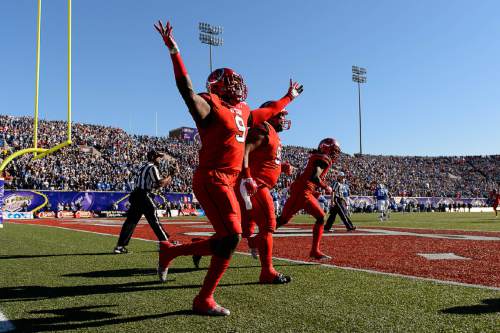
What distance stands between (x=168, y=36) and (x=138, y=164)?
36.2 m

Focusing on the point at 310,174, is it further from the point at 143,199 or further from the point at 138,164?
the point at 138,164

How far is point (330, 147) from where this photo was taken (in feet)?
23.8

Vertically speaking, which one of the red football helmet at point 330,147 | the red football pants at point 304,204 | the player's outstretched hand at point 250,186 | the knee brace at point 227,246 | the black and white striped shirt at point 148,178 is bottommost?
the knee brace at point 227,246

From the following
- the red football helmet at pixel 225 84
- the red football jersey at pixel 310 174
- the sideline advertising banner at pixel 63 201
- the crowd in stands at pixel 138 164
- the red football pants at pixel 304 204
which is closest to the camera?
the red football helmet at pixel 225 84

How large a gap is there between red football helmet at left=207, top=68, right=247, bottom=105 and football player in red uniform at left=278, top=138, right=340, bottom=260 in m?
3.12

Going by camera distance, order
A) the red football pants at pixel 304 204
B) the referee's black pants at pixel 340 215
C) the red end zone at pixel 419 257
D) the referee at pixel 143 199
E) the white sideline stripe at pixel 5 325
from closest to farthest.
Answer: the white sideline stripe at pixel 5 325 → the red end zone at pixel 419 257 → the red football pants at pixel 304 204 → the referee at pixel 143 199 → the referee's black pants at pixel 340 215

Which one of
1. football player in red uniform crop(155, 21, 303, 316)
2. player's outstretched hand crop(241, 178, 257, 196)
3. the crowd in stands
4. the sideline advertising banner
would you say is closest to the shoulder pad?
football player in red uniform crop(155, 21, 303, 316)

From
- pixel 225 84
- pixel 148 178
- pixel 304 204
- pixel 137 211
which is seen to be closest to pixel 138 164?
pixel 137 211

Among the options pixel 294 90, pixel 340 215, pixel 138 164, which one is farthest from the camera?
pixel 138 164

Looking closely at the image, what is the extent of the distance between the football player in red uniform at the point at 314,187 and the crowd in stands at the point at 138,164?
43.5ft

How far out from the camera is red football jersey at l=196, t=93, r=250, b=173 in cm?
380

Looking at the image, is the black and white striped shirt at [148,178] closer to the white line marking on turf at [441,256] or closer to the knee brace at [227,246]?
the knee brace at [227,246]

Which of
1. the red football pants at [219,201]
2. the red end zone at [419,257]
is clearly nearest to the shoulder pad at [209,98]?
the red football pants at [219,201]

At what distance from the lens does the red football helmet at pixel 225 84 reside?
4.11 metres
